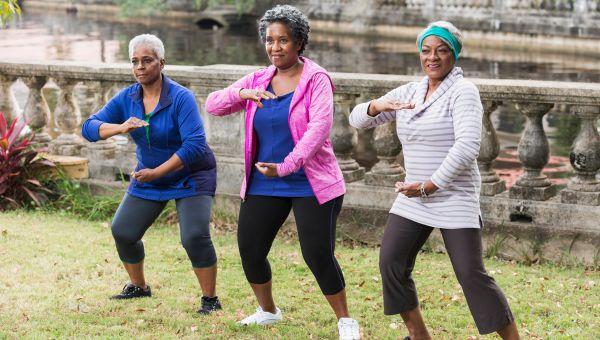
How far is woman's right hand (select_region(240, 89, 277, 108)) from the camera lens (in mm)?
5285

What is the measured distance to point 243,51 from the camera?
3472cm

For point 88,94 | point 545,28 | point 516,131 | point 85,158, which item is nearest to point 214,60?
point 545,28

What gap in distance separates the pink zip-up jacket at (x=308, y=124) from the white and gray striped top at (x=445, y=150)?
0.39m

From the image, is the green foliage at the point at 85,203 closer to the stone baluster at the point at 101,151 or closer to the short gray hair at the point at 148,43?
the stone baluster at the point at 101,151

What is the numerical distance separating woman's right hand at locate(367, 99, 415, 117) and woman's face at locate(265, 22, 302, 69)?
0.52 meters

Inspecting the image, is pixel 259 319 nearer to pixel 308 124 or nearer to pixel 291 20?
pixel 308 124

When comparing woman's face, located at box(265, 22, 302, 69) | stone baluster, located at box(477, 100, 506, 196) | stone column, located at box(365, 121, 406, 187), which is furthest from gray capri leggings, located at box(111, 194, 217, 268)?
stone baluster, located at box(477, 100, 506, 196)

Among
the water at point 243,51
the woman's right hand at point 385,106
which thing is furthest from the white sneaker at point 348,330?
the water at point 243,51

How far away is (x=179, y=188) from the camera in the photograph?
6.00 m

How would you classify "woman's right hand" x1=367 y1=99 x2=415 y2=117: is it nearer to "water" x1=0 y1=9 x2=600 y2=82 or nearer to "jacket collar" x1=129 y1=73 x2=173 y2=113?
"jacket collar" x1=129 y1=73 x2=173 y2=113

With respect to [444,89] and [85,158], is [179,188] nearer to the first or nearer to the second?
[444,89]

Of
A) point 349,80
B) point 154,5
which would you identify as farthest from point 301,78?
point 154,5

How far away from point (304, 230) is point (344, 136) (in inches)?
104

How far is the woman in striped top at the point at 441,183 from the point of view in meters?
4.88
